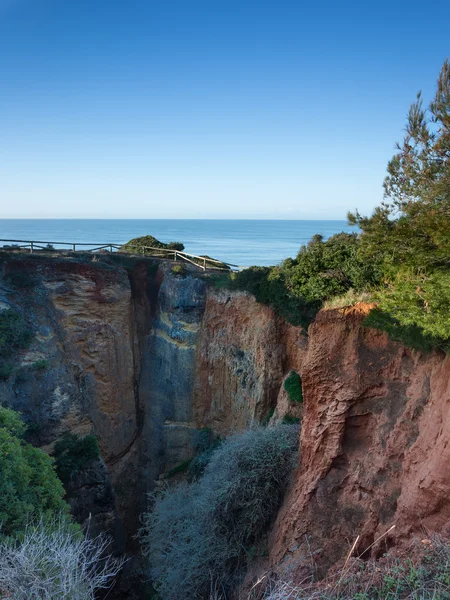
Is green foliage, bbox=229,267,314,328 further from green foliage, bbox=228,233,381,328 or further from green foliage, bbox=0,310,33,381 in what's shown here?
green foliage, bbox=0,310,33,381

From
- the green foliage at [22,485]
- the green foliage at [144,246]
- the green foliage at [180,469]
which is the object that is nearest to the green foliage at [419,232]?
the green foliage at [22,485]

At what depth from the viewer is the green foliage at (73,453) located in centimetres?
1889

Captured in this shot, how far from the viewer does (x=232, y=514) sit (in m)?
13.7

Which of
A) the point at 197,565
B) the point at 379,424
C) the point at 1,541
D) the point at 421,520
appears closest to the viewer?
the point at 421,520

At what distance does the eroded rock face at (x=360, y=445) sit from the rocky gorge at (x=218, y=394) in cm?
3

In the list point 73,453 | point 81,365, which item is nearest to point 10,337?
point 81,365

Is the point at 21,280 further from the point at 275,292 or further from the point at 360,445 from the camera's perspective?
the point at 360,445

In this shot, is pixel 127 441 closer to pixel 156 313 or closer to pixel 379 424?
pixel 156 313

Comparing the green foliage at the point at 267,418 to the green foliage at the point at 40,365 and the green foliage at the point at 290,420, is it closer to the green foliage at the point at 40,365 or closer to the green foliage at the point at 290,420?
the green foliage at the point at 290,420

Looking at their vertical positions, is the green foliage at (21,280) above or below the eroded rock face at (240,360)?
above

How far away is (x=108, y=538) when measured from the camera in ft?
61.0

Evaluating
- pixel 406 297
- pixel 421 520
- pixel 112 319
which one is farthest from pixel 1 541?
pixel 112 319

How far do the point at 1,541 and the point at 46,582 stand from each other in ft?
9.64

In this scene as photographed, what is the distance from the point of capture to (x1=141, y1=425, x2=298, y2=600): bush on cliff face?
13.2 meters
